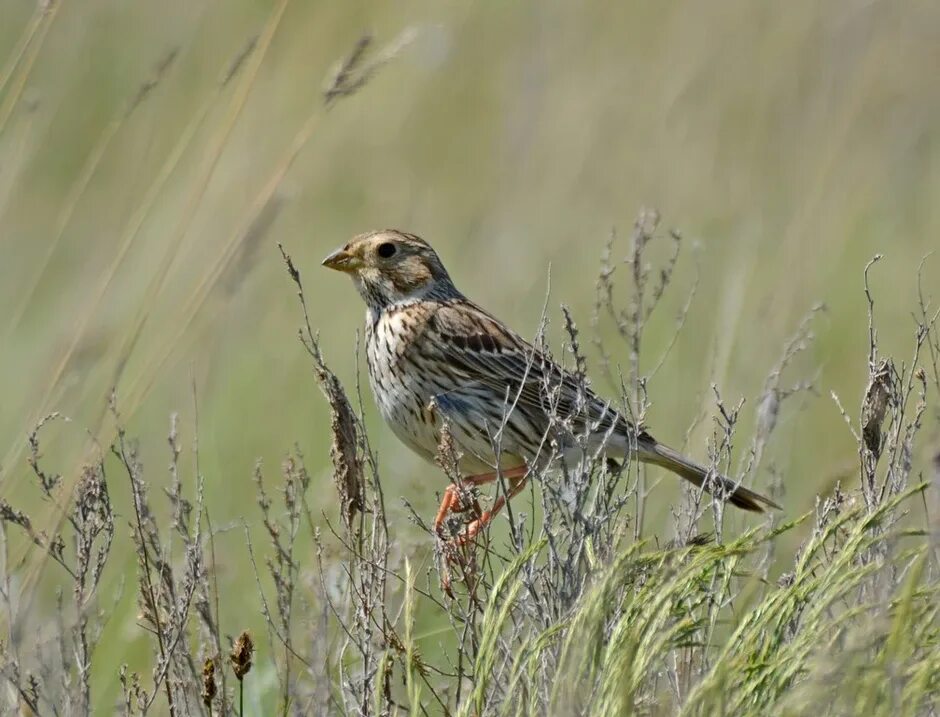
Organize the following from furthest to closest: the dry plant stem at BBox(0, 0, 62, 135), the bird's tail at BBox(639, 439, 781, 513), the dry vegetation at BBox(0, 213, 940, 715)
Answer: the bird's tail at BBox(639, 439, 781, 513), the dry plant stem at BBox(0, 0, 62, 135), the dry vegetation at BBox(0, 213, 940, 715)

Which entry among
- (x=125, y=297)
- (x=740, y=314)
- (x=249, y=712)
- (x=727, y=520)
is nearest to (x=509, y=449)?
(x=727, y=520)

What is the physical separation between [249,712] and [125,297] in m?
3.51

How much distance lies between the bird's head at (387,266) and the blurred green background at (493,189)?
0.74 metres

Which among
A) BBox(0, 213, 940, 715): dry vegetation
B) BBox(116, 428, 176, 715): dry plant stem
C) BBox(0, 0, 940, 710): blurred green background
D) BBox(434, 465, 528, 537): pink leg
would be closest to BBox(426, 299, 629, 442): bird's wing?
BBox(434, 465, 528, 537): pink leg

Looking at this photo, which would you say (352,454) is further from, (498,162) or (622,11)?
(622,11)

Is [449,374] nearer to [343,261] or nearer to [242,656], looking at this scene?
[343,261]

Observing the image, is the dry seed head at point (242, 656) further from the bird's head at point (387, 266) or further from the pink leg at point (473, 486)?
the bird's head at point (387, 266)

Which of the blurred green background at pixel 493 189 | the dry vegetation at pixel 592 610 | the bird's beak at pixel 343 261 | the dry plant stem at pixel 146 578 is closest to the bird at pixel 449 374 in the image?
the bird's beak at pixel 343 261

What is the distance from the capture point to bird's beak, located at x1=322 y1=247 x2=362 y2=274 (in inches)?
197

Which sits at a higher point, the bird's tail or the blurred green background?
the blurred green background

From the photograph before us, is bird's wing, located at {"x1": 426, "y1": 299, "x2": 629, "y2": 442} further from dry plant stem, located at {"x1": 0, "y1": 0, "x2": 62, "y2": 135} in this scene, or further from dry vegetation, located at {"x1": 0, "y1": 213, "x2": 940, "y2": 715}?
dry plant stem, located at {"x1": 0, "y1": 0, "x2": 62, "y2": 135}

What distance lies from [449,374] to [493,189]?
3607mm

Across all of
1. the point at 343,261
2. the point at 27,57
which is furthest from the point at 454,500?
the point at 27,57

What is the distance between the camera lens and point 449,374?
494cm
